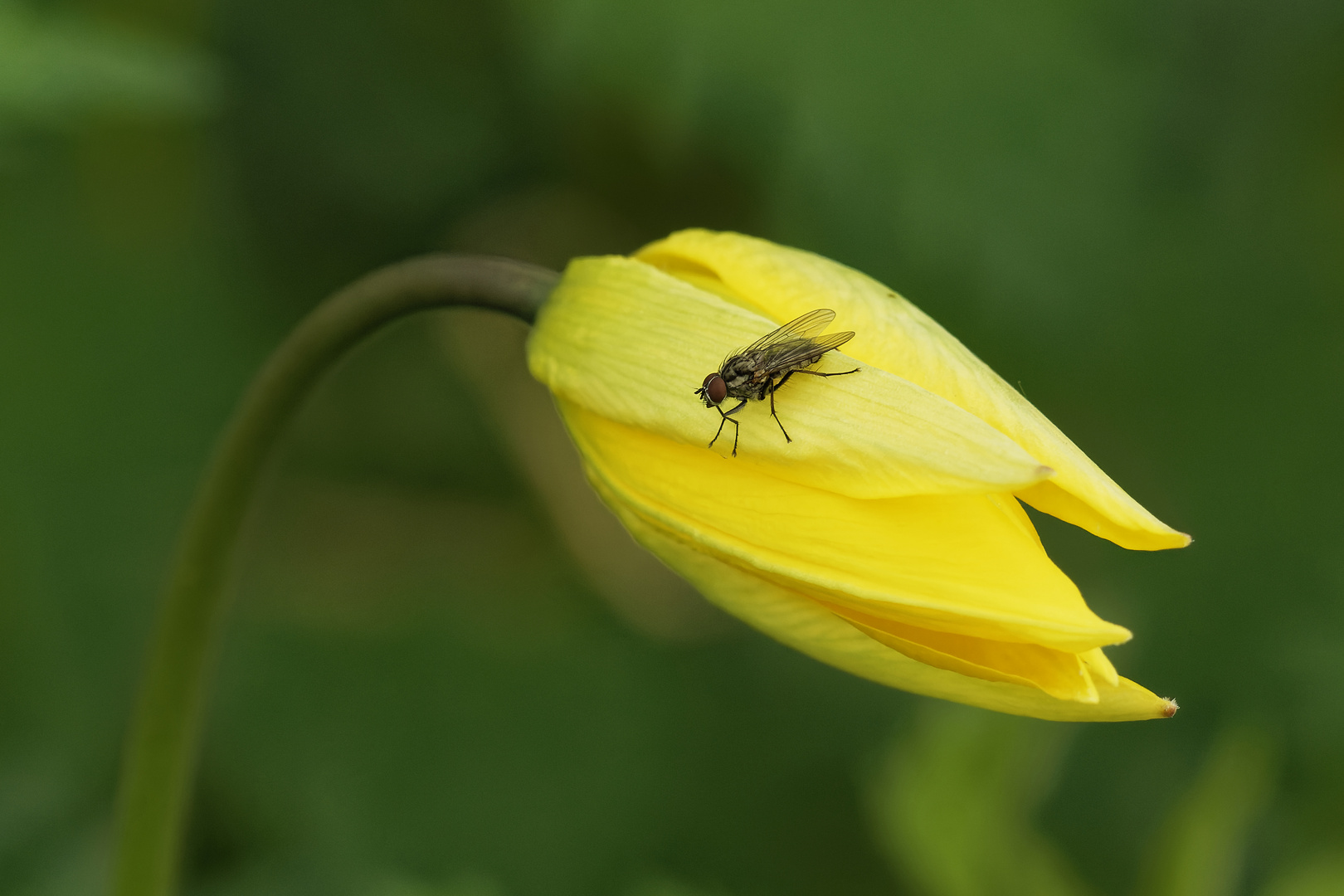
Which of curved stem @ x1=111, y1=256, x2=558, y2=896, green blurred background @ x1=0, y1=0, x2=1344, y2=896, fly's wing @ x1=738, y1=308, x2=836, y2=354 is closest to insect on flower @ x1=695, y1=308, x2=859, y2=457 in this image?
fly's wing @ x1=738, y1=308, x2=836, y2=354

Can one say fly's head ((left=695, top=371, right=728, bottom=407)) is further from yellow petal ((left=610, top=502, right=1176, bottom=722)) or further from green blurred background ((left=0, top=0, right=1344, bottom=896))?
green blurred background ((left=0, top=0, right=1344, bottom=896))

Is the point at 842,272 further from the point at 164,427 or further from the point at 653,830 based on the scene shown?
the point at 164,427

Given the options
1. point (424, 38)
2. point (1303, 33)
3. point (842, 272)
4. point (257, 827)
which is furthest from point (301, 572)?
point (1303, 33)

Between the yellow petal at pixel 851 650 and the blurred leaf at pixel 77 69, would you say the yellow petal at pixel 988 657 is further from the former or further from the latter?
the blurred leaf at pixel 77 69

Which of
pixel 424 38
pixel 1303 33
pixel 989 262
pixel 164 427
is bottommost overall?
pixel 164 427

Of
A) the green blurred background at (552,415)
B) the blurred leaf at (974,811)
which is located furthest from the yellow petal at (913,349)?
the green blurred background at (552,415)
